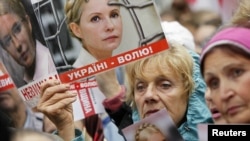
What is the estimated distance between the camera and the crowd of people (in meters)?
2.96

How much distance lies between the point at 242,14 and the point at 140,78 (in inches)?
19.9

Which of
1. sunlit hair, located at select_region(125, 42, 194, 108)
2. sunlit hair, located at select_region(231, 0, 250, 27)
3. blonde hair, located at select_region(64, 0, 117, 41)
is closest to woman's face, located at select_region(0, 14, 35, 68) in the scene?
blonde hair, located at select_region(64, 0, 117, 41)

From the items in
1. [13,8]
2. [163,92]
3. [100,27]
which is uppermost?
[13,8]

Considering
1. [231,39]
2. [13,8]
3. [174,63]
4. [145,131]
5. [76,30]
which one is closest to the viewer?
[231,39]

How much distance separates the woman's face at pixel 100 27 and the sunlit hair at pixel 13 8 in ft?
1.10

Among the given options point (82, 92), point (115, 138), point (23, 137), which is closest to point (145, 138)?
point (115, 138)

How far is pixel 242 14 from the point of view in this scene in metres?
2.99

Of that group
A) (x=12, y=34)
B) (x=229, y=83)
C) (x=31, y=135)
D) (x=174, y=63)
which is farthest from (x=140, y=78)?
(x=12, y=34)

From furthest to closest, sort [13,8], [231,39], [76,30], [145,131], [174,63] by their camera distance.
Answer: [13,8]
[76,30]
[145,131]
[174,63]
[231,39]

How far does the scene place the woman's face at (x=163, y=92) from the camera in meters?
3.11

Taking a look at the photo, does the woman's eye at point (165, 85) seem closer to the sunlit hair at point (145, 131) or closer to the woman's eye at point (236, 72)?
the sunlit hair at point (145, 131)

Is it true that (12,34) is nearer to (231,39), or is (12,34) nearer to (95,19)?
(95,19)

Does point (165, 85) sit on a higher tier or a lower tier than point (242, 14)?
lower

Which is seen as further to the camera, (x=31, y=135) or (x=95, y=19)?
(x=31, y=135)
